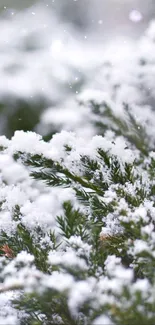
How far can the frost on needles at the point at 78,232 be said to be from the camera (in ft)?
1.73

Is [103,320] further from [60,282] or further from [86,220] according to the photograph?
[86,220]

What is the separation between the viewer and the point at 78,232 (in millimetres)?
632

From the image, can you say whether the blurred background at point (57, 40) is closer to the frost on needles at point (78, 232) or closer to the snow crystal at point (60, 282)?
the frost on needles at point (78, 232)

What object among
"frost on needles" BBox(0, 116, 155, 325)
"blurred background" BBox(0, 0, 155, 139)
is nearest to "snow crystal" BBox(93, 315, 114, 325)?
"frost on needles" BBox(0, 116, 155, 325)

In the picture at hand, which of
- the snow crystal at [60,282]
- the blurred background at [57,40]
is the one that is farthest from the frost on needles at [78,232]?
the blurred background at [57,40]

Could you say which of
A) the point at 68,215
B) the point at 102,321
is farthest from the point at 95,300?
the point at 68,215

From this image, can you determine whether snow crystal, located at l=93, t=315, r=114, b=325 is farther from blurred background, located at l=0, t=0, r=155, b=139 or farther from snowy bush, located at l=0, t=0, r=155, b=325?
blurred background, located at l=0, t=0, r=155, b=139

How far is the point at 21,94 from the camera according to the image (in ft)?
8.54

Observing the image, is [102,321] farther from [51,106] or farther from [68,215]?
[51,106]

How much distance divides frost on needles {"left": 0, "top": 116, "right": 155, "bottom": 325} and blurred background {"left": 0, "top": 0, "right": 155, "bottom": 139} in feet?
5.12

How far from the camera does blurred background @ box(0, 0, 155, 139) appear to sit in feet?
8.82

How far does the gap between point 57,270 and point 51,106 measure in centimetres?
173

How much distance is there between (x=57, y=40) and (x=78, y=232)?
3213mm

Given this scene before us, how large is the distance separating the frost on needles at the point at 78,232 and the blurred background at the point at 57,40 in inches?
61.4
